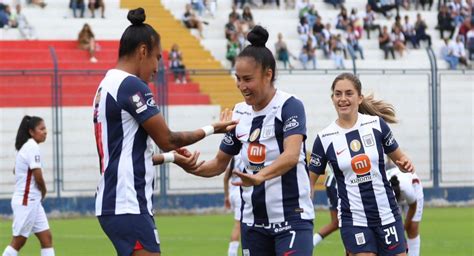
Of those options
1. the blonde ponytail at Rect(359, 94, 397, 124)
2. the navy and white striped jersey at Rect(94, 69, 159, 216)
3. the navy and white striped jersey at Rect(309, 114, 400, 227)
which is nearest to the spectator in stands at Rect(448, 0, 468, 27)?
the blonde ponytail at Rect(359, 94, 397, 124)

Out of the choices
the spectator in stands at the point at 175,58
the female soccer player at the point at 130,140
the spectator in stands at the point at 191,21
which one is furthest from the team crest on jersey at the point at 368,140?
the spectator in stands at the point at 191,21

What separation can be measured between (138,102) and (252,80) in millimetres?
987

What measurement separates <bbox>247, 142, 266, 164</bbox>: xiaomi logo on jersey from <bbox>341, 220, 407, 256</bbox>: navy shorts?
2.41 m

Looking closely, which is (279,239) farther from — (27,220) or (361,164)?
(27,220)

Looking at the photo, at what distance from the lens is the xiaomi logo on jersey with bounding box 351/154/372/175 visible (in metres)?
10.0

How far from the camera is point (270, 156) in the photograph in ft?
26.2

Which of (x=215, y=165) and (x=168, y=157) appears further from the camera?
(x=215, y=165)

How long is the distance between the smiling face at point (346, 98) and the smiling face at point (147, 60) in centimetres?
295

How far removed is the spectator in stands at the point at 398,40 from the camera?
35875mm

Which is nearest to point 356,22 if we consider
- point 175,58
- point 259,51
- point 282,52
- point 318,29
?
point 318,29

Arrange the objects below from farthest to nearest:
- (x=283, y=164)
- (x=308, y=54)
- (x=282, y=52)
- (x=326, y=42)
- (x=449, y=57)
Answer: (x=449, y=57) → (x=326, y=42) → (x=308, y=54) → (x=282, y=52) → (x=283, y=164)

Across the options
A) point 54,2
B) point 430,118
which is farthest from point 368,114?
point 54,2

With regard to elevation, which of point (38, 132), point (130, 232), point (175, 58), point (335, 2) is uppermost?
point (335, 2)

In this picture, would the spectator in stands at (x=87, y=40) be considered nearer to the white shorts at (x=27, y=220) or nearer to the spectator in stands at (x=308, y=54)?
the spectator in stands at (x=308, y=54)
